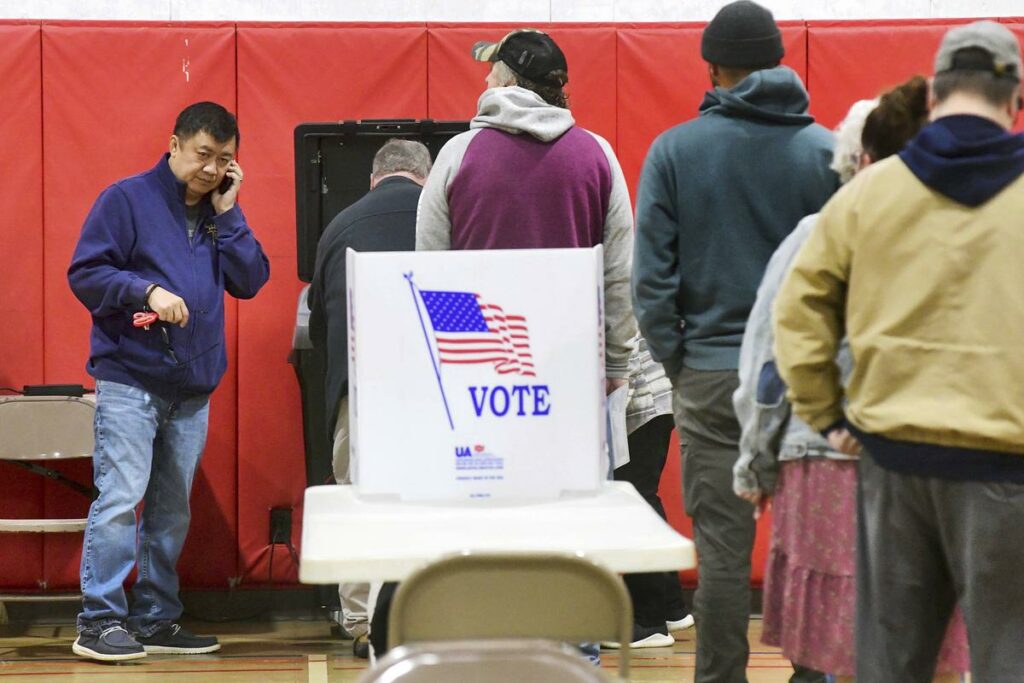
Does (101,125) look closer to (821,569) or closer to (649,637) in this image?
(649,637)

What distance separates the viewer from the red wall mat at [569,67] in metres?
5.37

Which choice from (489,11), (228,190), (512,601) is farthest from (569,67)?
(512,601)

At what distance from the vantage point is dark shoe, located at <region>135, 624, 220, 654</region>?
4.82 metres

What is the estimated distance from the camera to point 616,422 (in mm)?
3809

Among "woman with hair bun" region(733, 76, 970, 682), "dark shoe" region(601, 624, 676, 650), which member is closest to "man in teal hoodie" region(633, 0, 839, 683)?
"woman with hair bun" region(733, 76, 970, 682)

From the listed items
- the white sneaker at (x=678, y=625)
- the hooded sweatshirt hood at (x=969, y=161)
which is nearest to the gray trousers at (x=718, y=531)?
the hooded sweatshirt hood at (x=969, y=161)

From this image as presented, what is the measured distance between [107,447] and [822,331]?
292 cm

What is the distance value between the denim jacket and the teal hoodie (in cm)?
30

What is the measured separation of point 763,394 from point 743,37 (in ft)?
3.03

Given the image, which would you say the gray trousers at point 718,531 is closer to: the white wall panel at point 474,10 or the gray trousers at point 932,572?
the gray trousers at point 932,572

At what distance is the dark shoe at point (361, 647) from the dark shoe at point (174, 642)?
51cm

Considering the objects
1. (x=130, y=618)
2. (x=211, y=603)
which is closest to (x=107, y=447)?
(x=130, y=618)

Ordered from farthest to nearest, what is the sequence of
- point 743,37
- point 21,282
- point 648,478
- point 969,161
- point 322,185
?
1. point 21,282
2. point 322,185
3. point 648,478
4. point 743,37
5. point 969,161

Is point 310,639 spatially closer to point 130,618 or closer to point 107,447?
point 130,618
